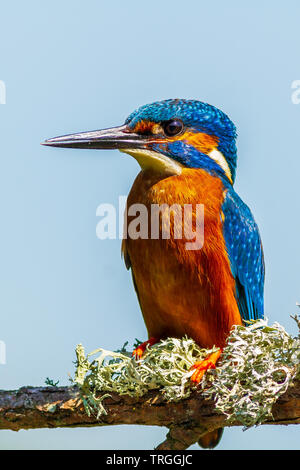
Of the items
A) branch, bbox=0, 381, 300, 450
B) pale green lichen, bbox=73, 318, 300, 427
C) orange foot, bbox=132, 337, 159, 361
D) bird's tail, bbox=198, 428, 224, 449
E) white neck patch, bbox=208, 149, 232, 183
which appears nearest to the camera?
pale green lichen, bbox=73, 318, 300, 427

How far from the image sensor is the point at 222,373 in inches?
Answer: 162

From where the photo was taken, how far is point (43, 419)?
14.9 feet

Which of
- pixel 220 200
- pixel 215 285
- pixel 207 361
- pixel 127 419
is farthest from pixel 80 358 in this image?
pixel 220 200

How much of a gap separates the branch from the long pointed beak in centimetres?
177

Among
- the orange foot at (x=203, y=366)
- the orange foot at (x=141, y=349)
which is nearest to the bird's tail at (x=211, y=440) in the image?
the orange foot at (x=141, y=349)

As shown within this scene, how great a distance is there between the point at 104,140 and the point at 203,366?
6.05 feet

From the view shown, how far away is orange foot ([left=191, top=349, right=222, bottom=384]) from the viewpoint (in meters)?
4.31

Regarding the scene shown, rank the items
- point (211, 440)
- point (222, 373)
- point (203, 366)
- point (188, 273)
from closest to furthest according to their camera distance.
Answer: point (222, 373), point (203, 366), point (188, 273), point (211, 440)

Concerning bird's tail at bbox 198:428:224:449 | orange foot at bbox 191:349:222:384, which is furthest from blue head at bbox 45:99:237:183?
bird's tail at bbox 198:428:224:449

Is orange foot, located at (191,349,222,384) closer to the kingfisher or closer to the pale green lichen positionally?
the pale green lichen

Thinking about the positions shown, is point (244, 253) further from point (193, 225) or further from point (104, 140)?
point (104, 140)

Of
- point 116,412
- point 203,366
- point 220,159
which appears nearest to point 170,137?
point 220,159

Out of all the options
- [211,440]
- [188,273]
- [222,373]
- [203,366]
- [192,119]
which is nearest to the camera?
[222,373]

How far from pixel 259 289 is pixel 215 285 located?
2.16 feet
